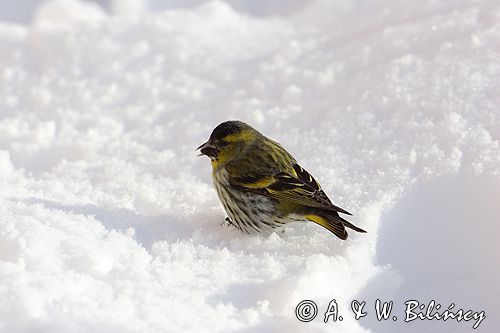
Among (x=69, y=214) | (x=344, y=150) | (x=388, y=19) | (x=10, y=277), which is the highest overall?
(x=388, y=19)

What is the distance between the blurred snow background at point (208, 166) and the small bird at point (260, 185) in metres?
0.13

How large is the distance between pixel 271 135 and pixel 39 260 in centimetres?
222

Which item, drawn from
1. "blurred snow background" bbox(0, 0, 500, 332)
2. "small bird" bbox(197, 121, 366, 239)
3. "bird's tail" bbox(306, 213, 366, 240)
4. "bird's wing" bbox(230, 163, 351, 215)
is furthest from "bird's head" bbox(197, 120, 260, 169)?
"bird's tail" bbox(306, 213, 366, 240)

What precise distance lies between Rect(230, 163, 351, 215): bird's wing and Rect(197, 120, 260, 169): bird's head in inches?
8.4

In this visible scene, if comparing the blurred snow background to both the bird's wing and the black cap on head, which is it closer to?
the bird's wing

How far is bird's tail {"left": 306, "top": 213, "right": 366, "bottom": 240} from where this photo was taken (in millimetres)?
3416

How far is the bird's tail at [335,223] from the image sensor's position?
3416 mm

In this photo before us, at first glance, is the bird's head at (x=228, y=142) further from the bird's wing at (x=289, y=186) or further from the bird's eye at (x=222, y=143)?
the bird's wing at (x=289, y=186)

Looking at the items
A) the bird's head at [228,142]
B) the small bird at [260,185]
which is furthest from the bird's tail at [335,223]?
the bird's head at [228,142]

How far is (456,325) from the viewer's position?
10.4 feet

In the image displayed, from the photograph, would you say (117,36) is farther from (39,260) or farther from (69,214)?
(39,260)

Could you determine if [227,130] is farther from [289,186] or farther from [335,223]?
[335,223]

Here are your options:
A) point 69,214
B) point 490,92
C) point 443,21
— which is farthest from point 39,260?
point 443,21

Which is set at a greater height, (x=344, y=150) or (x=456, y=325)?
(x=344, y=150)
